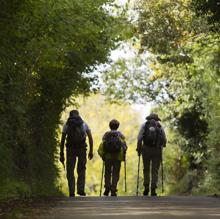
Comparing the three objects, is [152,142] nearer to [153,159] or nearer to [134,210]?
[153,159]

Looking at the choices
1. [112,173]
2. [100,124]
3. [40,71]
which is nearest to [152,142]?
[112,173]

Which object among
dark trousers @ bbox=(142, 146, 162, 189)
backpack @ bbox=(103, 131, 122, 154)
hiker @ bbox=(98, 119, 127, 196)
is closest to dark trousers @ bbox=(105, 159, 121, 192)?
hiker @ bbox=(98, 119, 127, 196)

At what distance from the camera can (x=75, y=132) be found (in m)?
18.1

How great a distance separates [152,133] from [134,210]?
6902mm

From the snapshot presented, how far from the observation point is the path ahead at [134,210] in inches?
412

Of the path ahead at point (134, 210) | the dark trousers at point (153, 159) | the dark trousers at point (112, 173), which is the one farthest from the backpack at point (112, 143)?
the path ahead at point (134, 210)

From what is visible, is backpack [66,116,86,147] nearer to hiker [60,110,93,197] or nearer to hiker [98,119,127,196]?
hiker [60,110,93,197]

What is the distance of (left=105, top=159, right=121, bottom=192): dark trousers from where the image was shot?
62.0 feet

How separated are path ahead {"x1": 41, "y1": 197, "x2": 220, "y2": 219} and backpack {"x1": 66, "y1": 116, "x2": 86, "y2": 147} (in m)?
4.54

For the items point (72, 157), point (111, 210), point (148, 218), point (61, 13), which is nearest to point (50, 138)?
point (72, 157)

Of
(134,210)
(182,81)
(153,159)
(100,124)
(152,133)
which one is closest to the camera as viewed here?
(134,210)

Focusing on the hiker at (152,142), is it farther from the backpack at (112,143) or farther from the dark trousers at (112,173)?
the dark trousers at (112,173)

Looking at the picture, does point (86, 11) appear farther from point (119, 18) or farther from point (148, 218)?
point (148, 218)

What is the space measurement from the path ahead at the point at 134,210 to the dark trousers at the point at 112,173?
5.33 metres
